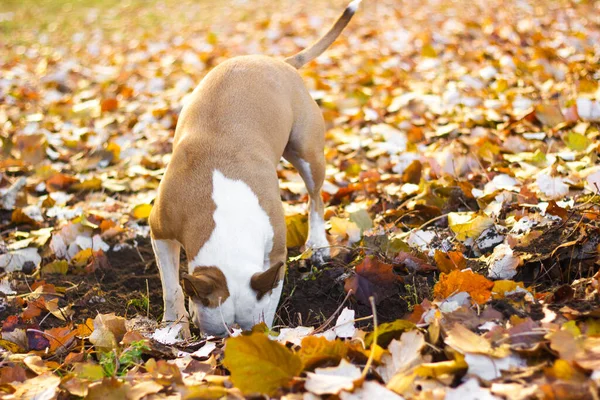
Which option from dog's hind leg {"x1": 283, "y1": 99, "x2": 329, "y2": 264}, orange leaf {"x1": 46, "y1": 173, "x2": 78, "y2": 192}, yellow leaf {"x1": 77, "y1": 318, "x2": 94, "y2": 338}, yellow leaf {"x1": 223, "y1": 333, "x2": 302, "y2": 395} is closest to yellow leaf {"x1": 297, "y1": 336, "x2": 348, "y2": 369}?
yellow leaf {"x1": 223, "y1": 333, "x2": 302, "y2": 395}

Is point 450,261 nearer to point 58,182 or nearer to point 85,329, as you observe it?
point 85,329

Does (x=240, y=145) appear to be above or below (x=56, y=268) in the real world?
above

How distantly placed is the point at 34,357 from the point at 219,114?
1625 millimetres

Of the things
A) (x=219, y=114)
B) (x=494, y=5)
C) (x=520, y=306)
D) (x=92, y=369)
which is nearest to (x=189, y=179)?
(x=219, y=114)

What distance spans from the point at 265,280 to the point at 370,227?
1.34m

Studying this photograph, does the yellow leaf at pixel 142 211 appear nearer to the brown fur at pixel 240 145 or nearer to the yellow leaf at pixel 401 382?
the brown fur at pixel 240 145

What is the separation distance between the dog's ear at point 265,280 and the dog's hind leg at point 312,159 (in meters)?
1.23

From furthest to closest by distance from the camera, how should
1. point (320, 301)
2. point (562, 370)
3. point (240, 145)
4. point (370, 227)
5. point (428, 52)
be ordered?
point (428, 52), point (370, 227), point (240, 145), point (320, 301), point (562, 370)

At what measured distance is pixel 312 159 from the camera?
4348 millimetres

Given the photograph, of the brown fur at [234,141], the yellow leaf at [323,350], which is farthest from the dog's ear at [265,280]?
the yellow leaf at [323,350]

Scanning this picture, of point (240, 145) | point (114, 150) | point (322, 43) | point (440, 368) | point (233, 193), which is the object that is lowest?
point (114, 150)

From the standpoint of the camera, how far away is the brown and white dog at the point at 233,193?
3.02 meters

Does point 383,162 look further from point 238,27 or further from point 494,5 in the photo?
point 238,27

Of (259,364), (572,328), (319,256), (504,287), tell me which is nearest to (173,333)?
(259,364)
